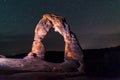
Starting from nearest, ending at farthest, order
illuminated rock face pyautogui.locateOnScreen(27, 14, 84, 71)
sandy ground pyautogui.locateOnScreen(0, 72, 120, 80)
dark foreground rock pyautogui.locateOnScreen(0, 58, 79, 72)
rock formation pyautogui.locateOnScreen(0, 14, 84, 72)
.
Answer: sandy ground pyautogui.locateOnScreen(0, 72, 120, 80)
dark foreground rock pyautogui.locateOnScreen(0, 58, 79, 72)
rock formation pyautogui.locateOnScreen(0, 14, 84, 72)
illuminated rock face pyautogui.locateOnScreen(27, 14, 84, 71)

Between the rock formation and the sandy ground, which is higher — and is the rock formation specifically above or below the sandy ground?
above

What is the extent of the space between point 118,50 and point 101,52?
1.32 meters

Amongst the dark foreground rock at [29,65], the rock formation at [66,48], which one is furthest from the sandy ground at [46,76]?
the rock formation at [66,48]

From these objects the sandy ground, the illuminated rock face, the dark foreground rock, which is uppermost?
the illuminated rock face

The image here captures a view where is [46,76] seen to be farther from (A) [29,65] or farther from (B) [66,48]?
(B) [66,48]

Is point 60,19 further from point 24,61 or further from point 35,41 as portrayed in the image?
point 24,61

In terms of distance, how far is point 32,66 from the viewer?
15.8 metres

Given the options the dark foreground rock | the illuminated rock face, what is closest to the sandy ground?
the dark foreground rock

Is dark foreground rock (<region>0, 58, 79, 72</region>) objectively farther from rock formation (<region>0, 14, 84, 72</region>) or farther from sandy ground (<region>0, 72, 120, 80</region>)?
sandy ground (<region>0, 72, 120, 80</region>)

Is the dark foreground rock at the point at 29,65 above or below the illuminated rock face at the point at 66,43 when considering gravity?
below

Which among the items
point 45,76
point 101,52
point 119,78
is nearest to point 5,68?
point 45,76

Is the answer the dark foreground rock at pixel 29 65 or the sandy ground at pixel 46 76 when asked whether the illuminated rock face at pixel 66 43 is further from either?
the sandy ground at pixel 46 76

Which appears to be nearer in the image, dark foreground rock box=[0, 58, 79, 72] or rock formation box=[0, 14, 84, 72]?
dark foreground rock box=[0, 58, 79, 72]

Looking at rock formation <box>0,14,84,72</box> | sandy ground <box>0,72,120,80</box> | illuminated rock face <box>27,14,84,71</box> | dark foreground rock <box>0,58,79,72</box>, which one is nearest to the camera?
sandy ground <box>0,72,120,80</box>
